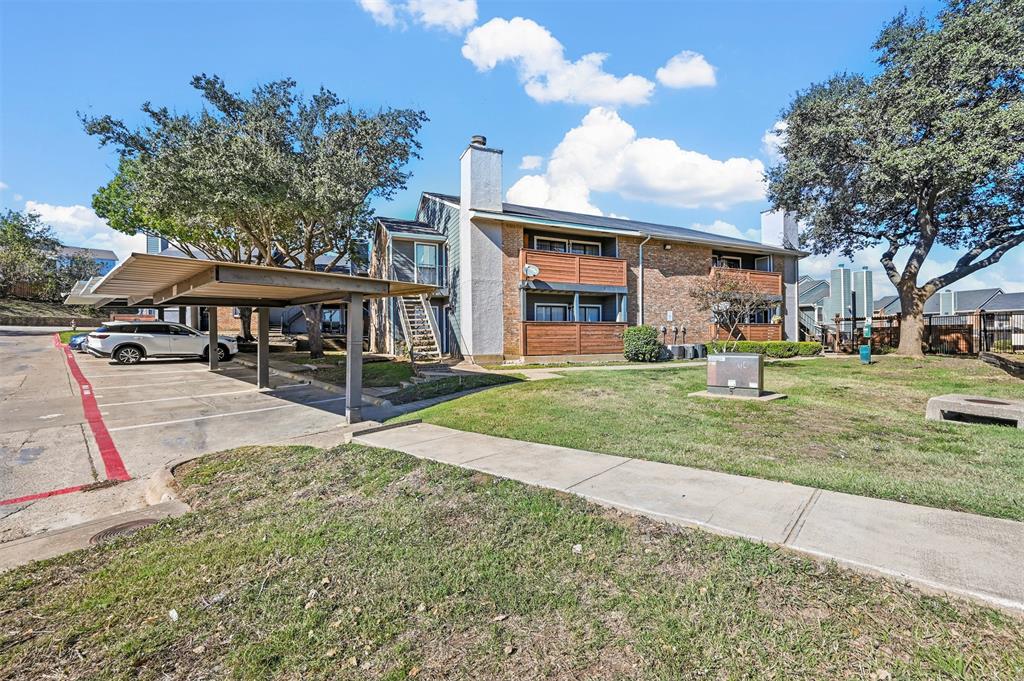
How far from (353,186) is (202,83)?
6.67 metres

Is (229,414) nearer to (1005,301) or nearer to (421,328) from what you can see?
(421,328)

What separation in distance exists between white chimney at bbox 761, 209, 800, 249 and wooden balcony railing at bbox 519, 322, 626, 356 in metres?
12.0

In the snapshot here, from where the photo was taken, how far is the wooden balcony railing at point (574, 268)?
709 inches

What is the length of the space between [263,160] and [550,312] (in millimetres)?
11943

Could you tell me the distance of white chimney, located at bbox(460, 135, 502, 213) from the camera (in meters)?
17.5

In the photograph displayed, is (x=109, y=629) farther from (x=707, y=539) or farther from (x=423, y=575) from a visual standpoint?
(x=707, y=539)

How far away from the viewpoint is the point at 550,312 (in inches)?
781

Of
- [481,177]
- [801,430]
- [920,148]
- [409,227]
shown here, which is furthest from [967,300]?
[801,430]

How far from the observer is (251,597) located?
9.21 feet

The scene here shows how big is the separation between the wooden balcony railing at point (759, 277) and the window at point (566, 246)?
5672 mm

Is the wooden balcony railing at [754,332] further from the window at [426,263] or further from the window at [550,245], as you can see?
the window at [426,263]

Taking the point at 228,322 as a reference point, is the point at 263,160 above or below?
above

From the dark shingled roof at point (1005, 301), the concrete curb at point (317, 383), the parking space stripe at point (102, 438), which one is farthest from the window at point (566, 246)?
the dark shingled roof at point (1005, 301)

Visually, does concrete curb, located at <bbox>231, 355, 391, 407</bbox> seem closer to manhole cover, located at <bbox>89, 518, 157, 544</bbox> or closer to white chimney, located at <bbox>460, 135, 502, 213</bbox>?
manhole cover, located at <bbox>89, 518, 157, 544</bbox>
